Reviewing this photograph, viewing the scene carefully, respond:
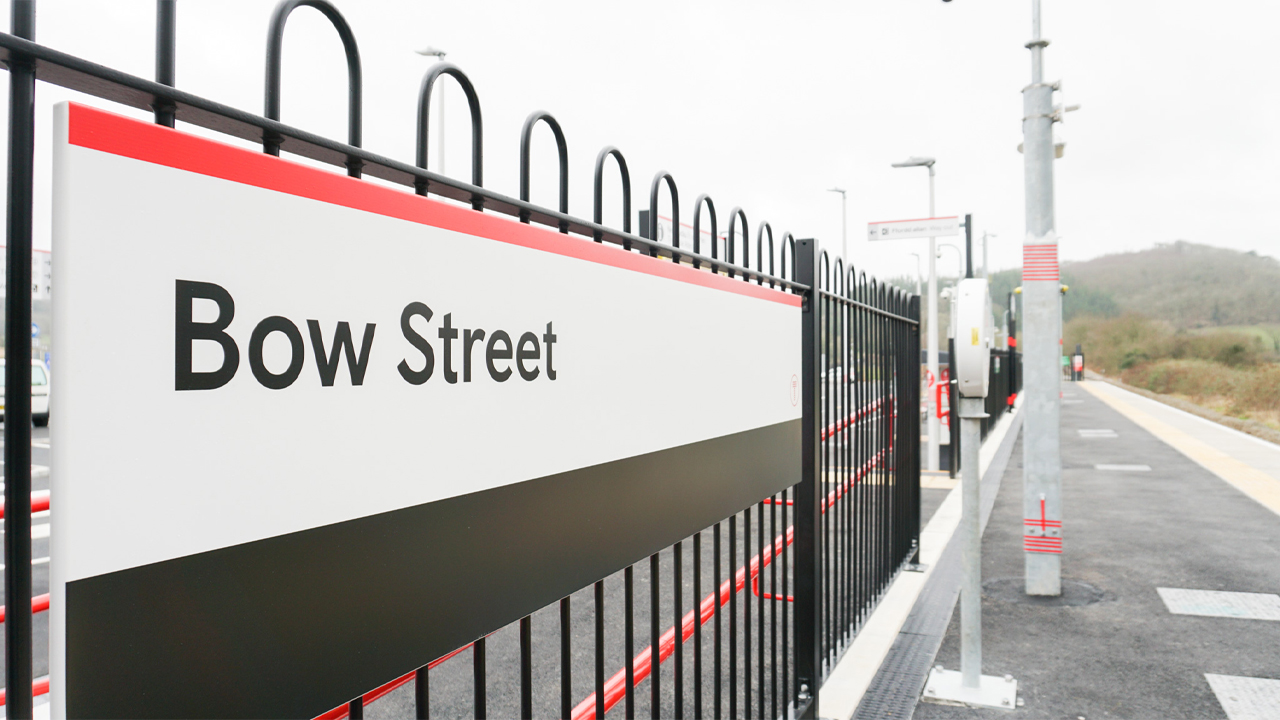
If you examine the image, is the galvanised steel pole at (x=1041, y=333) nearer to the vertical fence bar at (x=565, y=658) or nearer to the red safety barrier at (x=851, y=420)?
the red safety barrier at (x=851, y=420)

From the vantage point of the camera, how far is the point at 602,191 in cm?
184

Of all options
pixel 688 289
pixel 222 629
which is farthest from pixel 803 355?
pixel 222 629

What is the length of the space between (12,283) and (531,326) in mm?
760

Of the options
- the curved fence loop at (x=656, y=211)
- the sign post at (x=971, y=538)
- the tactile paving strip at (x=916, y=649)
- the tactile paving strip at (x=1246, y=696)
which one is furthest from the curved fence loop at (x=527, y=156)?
the tactile paving strip at (x=1246, y=696)

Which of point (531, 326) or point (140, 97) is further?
point (531, 326)

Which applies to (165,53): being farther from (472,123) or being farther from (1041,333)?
(1041,333)

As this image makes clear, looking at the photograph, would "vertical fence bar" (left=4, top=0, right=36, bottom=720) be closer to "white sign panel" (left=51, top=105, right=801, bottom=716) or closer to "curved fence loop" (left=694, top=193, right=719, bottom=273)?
"white sign panel" (left=51, top=105, right=801, bottom=716)

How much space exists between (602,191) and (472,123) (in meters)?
0.43

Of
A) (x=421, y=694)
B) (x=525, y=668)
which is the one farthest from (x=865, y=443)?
(x=421, y=694)

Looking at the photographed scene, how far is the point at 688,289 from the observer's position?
2.05 meters

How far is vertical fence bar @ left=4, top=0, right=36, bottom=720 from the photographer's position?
0.79 metres

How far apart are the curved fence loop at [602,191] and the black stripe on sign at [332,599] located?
57cm

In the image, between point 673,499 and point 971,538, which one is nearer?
point 673,499

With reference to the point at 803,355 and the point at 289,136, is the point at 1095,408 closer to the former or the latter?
the point at 803,355
